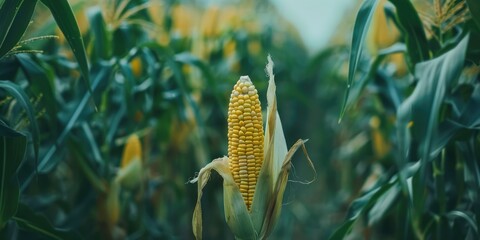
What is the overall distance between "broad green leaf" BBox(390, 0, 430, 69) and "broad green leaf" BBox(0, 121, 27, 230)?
1246mm

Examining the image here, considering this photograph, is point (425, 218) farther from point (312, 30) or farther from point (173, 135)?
point (312, 30)

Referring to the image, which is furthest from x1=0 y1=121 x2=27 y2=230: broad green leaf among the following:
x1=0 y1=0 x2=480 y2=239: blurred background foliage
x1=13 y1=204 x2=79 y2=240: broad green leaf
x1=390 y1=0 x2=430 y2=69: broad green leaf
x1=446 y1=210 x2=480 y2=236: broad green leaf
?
x1=446 y1=210 x2=480 y2=236: broad green leaf

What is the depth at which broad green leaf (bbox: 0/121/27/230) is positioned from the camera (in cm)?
174

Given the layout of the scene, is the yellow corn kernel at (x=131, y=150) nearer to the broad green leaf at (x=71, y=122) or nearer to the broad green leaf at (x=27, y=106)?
the broad green leaf at (x=71, y=122)

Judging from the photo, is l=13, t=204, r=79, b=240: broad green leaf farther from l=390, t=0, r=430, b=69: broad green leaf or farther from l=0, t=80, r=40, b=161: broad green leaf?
l=390, t=0, r=430, b=69: broad green leaf

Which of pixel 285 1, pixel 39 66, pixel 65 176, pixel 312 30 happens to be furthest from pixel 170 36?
pixel 285 1

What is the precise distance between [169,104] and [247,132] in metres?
1.46

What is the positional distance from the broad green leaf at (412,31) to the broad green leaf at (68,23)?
3.25 ft

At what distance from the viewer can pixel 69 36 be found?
5.52 ft

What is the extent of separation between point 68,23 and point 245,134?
60 centimetres

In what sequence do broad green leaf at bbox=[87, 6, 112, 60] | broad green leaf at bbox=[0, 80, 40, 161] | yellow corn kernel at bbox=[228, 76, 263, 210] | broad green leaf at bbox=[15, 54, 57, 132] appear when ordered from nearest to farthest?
yellow corn kernel at bbox=[228, 76, 263, 210], broad green leaf at bbox=[0, 80, 40, 161], broad green leaf at bbox=[15, 54, 57, 132], broad green leaf at bbox=[87, 6, 112, 60]

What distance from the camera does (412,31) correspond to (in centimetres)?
200

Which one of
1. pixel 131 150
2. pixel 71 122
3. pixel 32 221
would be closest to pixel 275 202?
pixel 32 221

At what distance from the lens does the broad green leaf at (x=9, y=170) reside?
5.70ft
